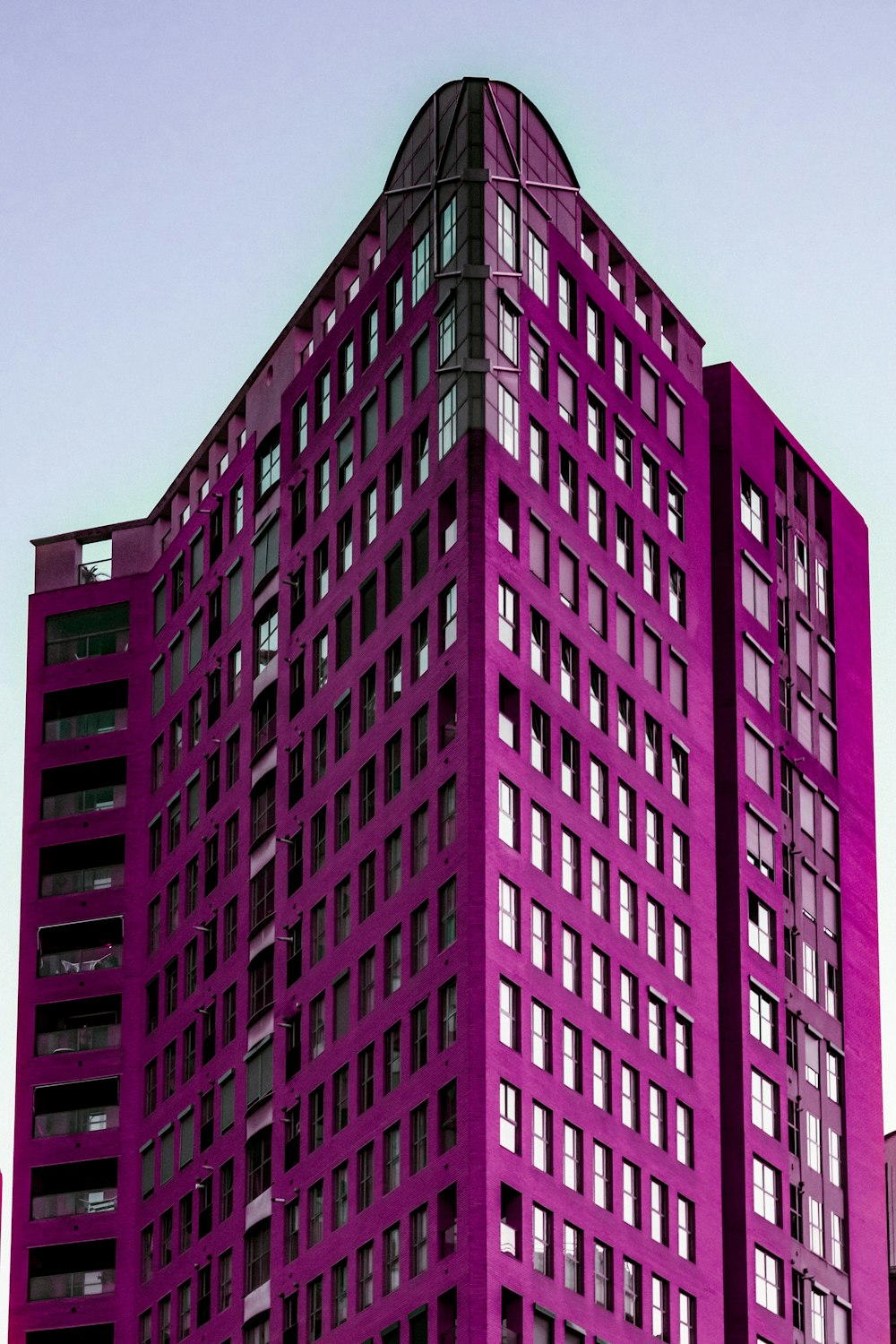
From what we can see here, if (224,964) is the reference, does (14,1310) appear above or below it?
below

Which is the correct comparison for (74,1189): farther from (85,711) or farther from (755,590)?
(755,590)

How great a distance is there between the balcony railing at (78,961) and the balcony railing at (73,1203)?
30.7 ft

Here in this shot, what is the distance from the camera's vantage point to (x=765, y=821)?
375ft

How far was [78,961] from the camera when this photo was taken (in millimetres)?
129500

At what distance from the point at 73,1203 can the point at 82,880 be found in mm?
14252

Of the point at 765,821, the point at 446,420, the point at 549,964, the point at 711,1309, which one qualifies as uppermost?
the point at 446,420

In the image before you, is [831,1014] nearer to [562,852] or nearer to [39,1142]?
[562,852]

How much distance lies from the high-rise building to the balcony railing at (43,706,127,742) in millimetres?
1132

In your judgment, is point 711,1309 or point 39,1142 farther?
point 39,1142

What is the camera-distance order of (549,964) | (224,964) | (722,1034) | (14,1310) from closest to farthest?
(549,964), (722,1034), (224,964), (14,1310)

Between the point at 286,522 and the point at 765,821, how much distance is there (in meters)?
21.5

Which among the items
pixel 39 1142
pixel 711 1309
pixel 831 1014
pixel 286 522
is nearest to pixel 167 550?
pixel 286 522

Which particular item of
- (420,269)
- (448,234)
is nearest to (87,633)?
(420,269)

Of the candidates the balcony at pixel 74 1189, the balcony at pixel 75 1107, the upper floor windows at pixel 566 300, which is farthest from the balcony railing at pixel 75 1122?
the upper floor windows at pixel 566 300
